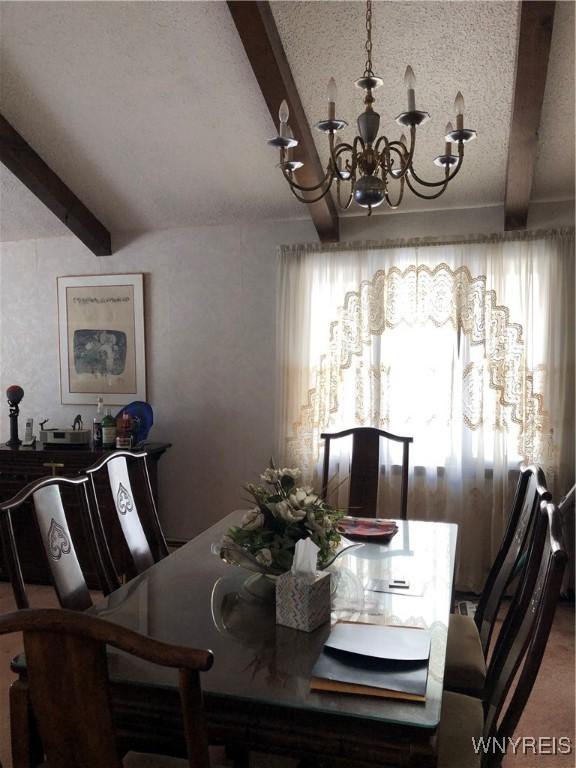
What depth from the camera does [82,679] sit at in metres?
0.88

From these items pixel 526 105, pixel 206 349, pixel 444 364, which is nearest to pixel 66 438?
pixel 206 349

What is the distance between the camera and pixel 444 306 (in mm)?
3621

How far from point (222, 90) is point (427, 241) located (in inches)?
57.7

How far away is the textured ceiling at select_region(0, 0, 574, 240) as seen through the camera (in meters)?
2.54

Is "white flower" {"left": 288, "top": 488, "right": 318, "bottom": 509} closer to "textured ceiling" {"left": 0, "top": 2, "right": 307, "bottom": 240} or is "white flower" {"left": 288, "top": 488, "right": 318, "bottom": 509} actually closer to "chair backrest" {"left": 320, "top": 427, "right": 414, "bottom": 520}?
"chair backrest" {"left": 320, "top": 427, "right": 414, "bottom": 520}

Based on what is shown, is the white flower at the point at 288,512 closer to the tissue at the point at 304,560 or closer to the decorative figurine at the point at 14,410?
the tissue at the point at 304,560

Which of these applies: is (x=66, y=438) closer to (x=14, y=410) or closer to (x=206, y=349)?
(x=14, y=410)

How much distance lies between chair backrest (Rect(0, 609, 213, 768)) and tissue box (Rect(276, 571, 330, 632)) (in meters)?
0.61

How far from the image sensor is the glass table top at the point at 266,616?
120 centimetres

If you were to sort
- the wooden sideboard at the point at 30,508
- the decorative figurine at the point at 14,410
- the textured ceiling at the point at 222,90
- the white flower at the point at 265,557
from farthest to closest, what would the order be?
1. the decorative figurine at the point at 14,410
2. the wooden sideboard at the point at 30,508
3. the textured ceiling at the point at 222,90
4. the white flower at the point at 265,557

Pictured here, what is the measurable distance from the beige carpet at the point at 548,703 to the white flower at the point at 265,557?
2.83ft

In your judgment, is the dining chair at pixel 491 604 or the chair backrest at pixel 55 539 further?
the dining chair at pixel 491 604

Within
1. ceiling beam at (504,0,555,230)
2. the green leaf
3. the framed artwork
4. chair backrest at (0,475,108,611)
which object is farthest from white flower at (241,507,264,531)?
the framed artwork

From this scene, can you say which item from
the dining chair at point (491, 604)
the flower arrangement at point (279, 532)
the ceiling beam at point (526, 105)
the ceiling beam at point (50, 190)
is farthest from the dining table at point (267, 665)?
the ceiling beam at point (50, 190)
